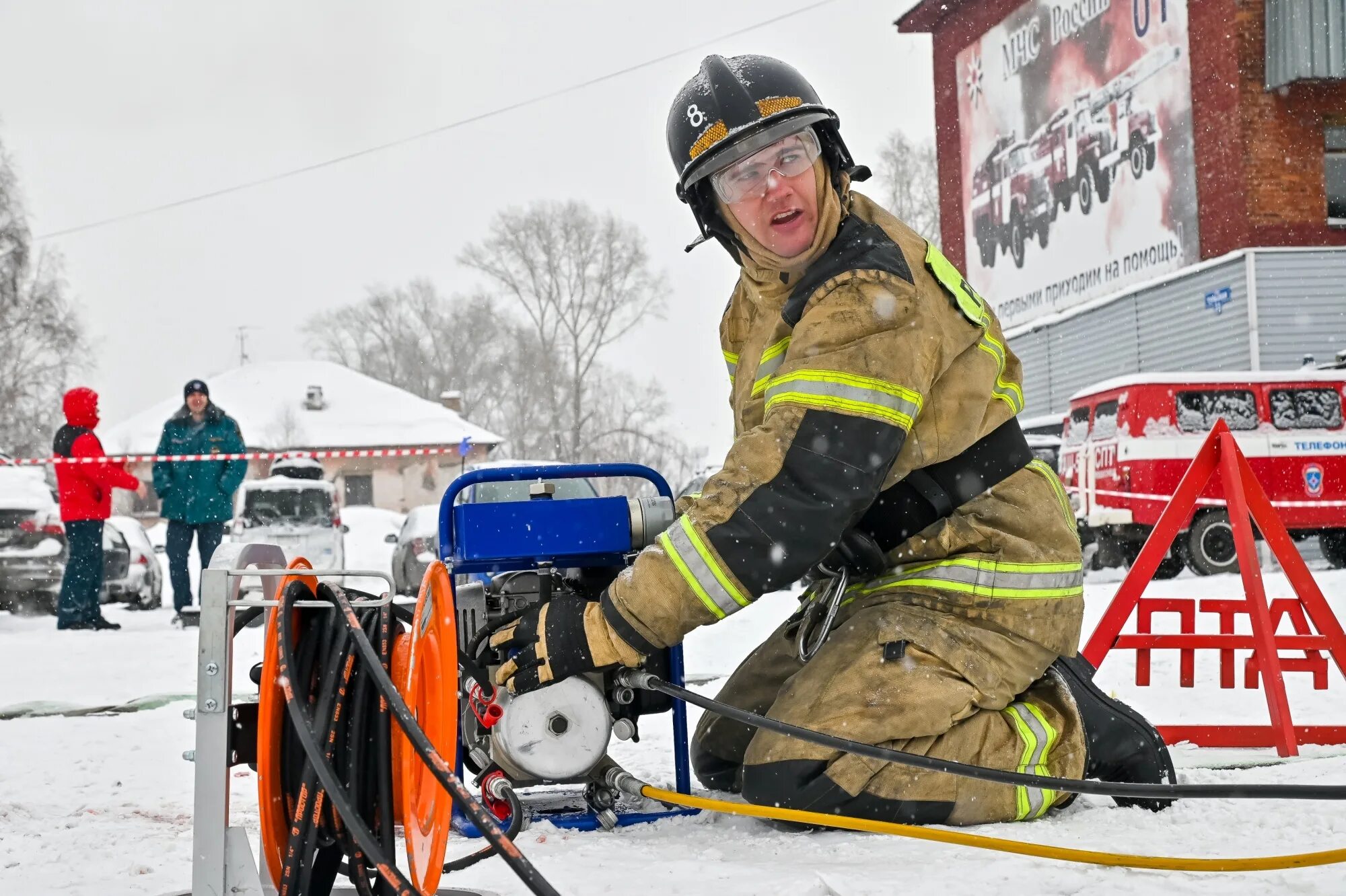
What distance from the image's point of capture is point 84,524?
9195mm

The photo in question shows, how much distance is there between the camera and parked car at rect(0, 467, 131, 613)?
406 inches

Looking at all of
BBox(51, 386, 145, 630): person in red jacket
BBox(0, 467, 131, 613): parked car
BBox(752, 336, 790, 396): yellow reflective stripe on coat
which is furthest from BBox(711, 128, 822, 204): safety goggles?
BBox(0, 467, 131, 613): parked car

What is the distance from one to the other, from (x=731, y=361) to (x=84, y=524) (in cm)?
715

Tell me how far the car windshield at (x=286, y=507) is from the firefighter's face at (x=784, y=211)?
39.4ft

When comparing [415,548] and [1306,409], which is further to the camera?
[415,548]

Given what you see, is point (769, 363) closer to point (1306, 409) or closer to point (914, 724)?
point (914, 724)

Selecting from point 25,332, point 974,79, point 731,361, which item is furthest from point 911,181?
point 731,361

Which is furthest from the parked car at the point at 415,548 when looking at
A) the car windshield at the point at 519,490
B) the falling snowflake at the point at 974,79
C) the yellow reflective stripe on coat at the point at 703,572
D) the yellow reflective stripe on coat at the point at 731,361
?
the falling snowflake at the point at 974,79

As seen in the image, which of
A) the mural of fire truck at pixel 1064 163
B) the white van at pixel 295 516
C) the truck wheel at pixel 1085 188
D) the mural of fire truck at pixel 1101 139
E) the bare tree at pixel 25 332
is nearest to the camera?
the white van at pixel 295 516

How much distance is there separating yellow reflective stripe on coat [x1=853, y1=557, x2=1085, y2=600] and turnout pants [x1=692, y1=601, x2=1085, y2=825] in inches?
2.7

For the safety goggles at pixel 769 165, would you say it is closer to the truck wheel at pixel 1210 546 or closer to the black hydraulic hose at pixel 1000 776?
the black hydraulic hose at pixel 1000 776

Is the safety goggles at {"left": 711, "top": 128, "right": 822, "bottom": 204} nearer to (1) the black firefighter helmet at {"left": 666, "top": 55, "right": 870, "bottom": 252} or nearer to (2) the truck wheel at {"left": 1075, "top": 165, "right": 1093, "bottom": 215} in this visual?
(1) the black firefighter helmet at {"left": 666, "top": 55, "right": 870, "bottom": 252}

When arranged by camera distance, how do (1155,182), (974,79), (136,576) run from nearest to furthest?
(136,576)
(1155,182)
(974,79)

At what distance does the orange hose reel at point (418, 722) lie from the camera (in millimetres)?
2057
